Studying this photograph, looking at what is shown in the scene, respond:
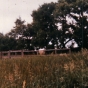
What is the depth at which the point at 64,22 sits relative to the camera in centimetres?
3766

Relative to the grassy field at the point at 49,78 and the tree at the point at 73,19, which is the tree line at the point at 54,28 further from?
the grassy field at the point at 49,78

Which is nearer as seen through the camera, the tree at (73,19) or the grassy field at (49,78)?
the grassy field at (49,78)

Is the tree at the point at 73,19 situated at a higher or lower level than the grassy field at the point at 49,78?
higher

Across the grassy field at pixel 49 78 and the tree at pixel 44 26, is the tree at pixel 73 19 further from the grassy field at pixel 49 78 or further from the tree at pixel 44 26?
the grassy field at pixel 49 78

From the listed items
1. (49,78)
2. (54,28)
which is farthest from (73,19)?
(49,78)

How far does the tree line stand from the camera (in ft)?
117

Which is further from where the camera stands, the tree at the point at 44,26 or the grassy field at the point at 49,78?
the tree at the point at 44,26

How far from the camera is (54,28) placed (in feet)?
124

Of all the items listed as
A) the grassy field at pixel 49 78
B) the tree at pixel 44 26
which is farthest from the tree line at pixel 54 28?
the grassy field at pixel 49 78

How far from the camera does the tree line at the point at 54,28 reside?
3573cm

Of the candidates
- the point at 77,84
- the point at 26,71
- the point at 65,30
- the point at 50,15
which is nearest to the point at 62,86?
the point at 77,84

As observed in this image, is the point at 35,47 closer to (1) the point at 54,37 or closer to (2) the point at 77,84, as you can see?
(1) the point at 54,37

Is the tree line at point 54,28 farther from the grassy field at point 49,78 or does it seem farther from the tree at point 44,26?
the grassy field at point 49,78

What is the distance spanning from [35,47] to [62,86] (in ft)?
106
